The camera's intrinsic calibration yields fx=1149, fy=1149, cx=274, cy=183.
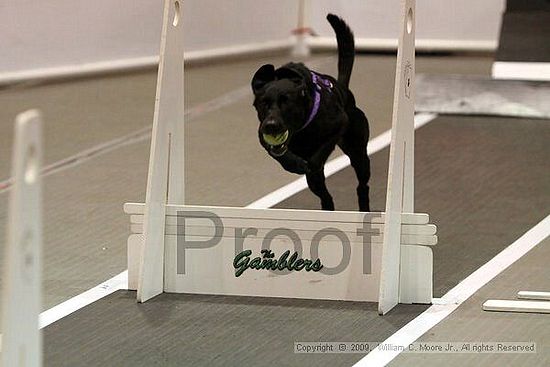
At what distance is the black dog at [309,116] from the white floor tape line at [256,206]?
1.97 feet

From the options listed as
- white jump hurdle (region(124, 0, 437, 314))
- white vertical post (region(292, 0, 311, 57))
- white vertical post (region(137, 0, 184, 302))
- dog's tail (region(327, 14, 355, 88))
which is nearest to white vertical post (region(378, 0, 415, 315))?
white jump hurdle (region(124, 0, 437, 314))

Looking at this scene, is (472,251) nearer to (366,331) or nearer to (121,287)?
(366,331)

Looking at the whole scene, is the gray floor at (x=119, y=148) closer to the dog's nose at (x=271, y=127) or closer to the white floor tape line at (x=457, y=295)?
the dog's nose at (x=271, y=127)

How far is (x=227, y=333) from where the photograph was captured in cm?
285

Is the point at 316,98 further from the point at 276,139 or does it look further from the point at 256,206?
the point at 256,206

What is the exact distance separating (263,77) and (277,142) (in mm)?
200

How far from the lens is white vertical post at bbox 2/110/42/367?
1.86 m

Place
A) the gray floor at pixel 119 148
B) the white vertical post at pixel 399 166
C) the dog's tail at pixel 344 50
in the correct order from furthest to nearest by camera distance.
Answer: the gray floor at pixel 119 148, the dog's tail at pixel 344 50, the white vertical post at pixel 399 166

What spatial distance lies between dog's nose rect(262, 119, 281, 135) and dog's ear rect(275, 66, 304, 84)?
0.49 feet

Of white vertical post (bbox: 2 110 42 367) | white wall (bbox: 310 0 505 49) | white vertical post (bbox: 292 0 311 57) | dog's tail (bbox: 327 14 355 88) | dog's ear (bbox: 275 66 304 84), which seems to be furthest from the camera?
white vertical post (bbox: 292 0 311 57)

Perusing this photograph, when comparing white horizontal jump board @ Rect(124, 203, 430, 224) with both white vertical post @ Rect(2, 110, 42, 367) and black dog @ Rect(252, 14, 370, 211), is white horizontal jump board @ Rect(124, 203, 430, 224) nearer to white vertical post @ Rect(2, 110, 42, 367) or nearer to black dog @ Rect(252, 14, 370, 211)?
black dog @ Rect(252, 14, 370, 211)

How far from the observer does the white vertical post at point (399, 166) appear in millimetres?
2945

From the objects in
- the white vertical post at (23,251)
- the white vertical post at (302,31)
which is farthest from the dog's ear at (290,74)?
the white vertical post at (302,31)

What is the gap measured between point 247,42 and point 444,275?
5.89m
